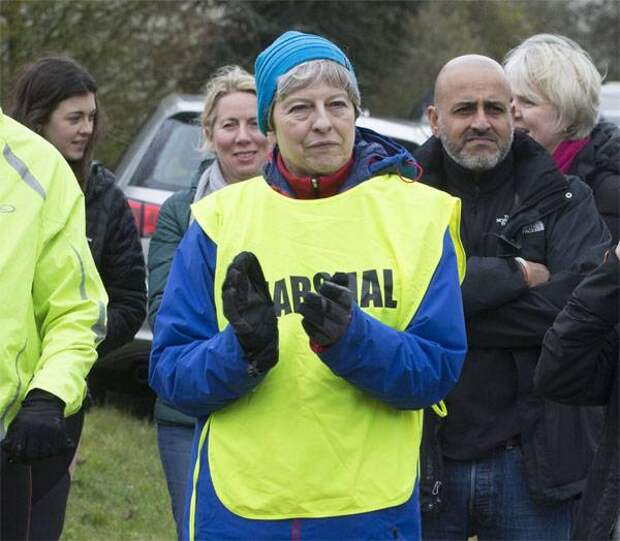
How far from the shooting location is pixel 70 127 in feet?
15.8

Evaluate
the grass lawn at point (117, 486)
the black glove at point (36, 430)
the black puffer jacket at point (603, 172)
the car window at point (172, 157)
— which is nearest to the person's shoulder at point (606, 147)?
the black puffer jacket at point (603, 172)

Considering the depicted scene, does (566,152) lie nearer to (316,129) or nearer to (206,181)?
(206,181)

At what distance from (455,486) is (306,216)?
3.53 ft

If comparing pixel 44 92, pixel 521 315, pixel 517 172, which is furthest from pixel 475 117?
pixel 44 92

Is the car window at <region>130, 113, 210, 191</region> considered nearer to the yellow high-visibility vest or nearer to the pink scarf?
the pink scarf

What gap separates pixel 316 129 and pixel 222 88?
1.69 m

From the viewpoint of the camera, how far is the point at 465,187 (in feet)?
13.5

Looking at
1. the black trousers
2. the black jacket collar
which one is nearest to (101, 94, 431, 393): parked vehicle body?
the black trousers

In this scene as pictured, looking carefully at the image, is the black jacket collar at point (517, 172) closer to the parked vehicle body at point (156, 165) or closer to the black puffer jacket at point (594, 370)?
the black puffer jacket at point (594, 370)

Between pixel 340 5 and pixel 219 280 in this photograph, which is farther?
pixel 340 5

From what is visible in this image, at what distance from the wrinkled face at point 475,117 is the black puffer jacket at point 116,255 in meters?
1.29

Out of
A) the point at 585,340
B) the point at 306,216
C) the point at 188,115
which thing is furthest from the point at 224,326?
the point at 188,115

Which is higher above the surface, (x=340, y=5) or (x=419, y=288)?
(x=419, y=288)

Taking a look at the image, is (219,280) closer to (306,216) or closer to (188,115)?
(306,216)
